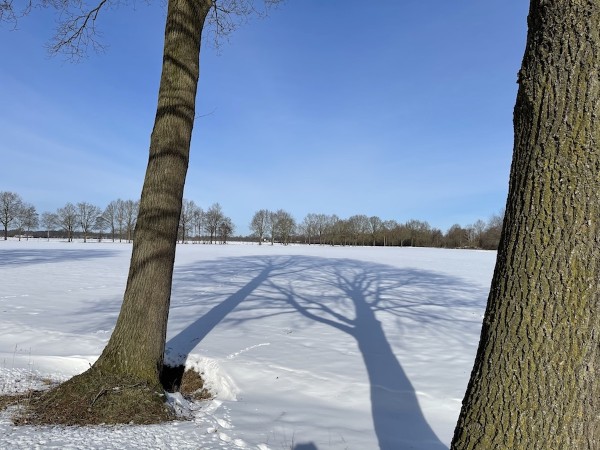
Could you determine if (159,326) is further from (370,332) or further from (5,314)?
(5,314)

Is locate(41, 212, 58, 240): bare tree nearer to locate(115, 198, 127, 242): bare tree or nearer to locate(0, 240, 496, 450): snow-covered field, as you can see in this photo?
locate(115, 198, 127, 242): bare tree

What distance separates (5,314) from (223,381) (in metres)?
6.53

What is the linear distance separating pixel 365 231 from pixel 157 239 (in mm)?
100815

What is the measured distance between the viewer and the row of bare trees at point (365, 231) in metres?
92.9

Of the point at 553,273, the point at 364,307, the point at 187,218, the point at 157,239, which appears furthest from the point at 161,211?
the point at 187,218

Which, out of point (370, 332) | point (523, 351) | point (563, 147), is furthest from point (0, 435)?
point (370, 332)

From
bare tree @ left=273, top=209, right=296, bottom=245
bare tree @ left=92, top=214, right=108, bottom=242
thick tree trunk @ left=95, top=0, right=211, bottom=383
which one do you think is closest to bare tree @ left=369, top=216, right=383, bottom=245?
bare tree @ left=273, top=209, right=296, bottom=245

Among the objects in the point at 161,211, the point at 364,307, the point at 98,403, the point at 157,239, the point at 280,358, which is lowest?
the point at 280,358

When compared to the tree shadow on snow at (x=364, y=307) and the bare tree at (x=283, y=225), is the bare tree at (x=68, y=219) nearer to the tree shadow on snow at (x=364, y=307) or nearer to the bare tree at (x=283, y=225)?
the bare tree at (x=283, y=225)

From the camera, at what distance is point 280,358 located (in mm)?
6516

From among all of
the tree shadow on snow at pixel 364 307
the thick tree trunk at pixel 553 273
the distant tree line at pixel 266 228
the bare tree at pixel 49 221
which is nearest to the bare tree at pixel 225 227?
the distant tree line at pixel 266 228

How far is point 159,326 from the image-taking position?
4617 millimetres

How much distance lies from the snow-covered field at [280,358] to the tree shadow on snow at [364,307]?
3cm

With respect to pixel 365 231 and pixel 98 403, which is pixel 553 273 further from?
pixel 365 231
